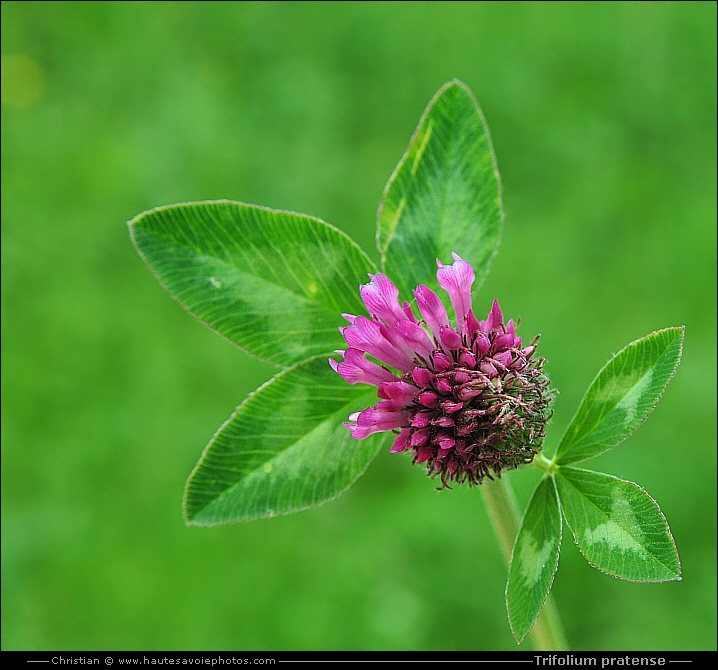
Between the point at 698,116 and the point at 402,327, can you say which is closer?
the point at 402,327

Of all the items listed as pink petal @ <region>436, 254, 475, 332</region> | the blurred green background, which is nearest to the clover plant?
pink petal @ <region>436, 254, 475, 332</region>

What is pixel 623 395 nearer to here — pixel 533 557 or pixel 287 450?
pixel 533 557

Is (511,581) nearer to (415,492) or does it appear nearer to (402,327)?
(402,327)

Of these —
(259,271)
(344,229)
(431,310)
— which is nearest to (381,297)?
(431,310)

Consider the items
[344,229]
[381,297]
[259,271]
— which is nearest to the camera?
[381,297]

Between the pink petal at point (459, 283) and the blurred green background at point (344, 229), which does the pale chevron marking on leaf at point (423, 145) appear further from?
the blurred green background at point (344, 229)

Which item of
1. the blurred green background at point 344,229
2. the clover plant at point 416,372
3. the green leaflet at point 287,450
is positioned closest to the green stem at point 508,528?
the clover plant at point 416,372
